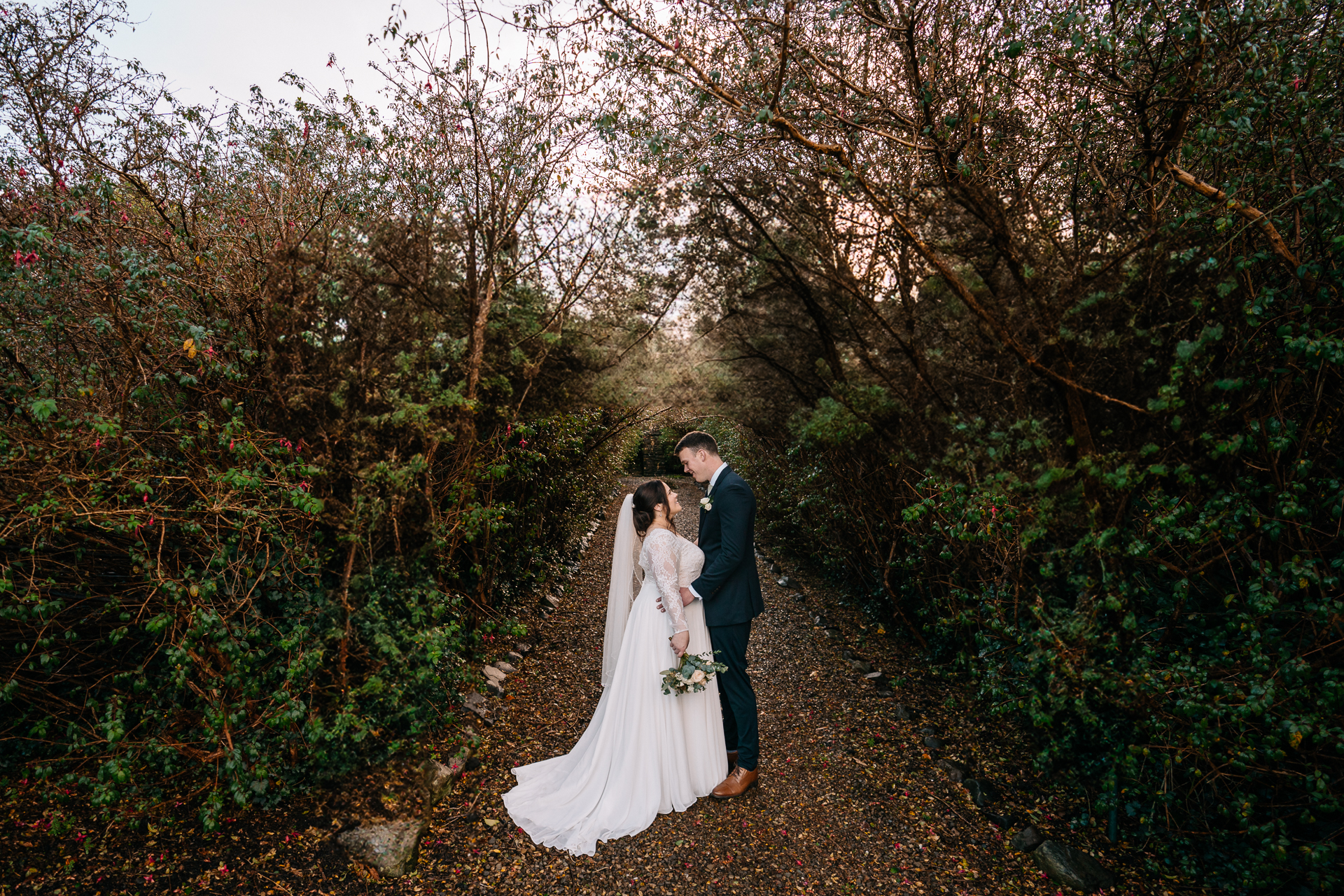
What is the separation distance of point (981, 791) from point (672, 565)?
235 centimetres

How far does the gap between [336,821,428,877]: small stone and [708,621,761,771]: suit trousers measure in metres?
1.88

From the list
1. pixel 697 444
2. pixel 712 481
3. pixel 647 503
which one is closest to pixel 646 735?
pixel 647 503

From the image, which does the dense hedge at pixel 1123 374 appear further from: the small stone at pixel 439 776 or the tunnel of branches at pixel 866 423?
the small stone at pixel 439 776

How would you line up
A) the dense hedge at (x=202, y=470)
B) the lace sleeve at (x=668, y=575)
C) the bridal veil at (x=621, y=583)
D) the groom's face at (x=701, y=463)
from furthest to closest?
the bridal veil at (x=621, y=583) < the groom's face at (x=701, y=463) < the lace sleeve at (x=668, y=575) < the dense hedge at (x=202, y=470)

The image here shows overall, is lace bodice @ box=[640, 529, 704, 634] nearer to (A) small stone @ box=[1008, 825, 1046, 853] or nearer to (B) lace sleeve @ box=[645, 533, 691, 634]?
(B) lace sleeve @ box=[645, 533, 691, 634]

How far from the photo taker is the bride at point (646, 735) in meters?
3.38

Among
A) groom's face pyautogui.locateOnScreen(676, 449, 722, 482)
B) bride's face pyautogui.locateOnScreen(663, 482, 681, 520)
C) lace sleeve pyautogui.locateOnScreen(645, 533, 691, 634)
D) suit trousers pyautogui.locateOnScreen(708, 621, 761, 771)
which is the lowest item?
suit trousers pyautogui.locateOnScreen(708, 621, 761, 771)

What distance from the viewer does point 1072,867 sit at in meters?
2.88

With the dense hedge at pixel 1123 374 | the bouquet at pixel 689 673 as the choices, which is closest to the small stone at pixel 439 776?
the bouquet at pixel 689 673

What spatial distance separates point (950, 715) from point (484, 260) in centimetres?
544

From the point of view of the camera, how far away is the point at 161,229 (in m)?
3.14

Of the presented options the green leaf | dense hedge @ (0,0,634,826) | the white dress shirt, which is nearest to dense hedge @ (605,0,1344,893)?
the white dress shirt

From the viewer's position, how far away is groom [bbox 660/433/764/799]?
352cm

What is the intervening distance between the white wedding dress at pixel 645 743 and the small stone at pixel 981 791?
1.54 meters
